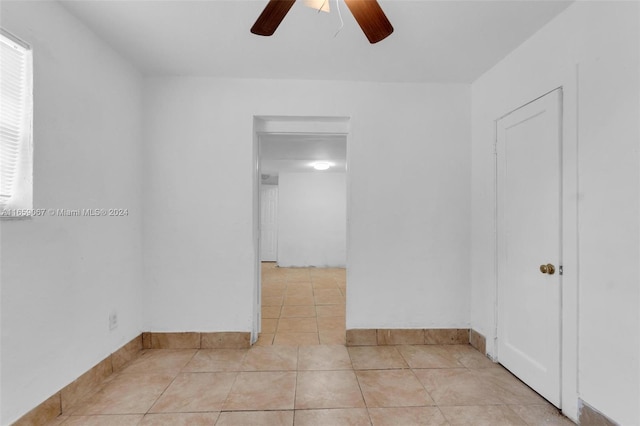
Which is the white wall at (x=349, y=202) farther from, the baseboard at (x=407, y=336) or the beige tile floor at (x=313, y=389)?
the beige tile floor at (x=313, y=389)

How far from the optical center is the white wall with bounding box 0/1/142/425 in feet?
5.06

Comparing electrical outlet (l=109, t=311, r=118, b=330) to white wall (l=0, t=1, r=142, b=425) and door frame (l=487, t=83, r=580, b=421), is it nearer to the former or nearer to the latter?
white wall (l=0, t=1, r=142, b=425)

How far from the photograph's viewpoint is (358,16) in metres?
1.39

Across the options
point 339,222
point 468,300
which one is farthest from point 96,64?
point 339,222

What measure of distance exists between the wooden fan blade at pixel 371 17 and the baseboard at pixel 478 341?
8.47ft

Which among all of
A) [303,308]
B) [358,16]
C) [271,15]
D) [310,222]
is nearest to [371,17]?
[358,16]

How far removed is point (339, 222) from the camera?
7.09m

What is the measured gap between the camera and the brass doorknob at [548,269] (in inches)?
73.3

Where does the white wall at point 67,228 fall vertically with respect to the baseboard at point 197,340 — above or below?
above

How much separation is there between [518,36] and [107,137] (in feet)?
10.3

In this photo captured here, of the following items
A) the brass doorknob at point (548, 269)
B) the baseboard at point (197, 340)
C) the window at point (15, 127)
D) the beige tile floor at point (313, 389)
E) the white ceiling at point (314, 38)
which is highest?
the white ceiling at point (314, 38)

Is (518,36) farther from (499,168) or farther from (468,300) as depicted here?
(468,300)

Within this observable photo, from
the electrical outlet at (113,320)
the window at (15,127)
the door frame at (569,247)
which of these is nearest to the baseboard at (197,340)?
the electrical outlet at (113,320)

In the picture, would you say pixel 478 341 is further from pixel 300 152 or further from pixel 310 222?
pixel 310 222
